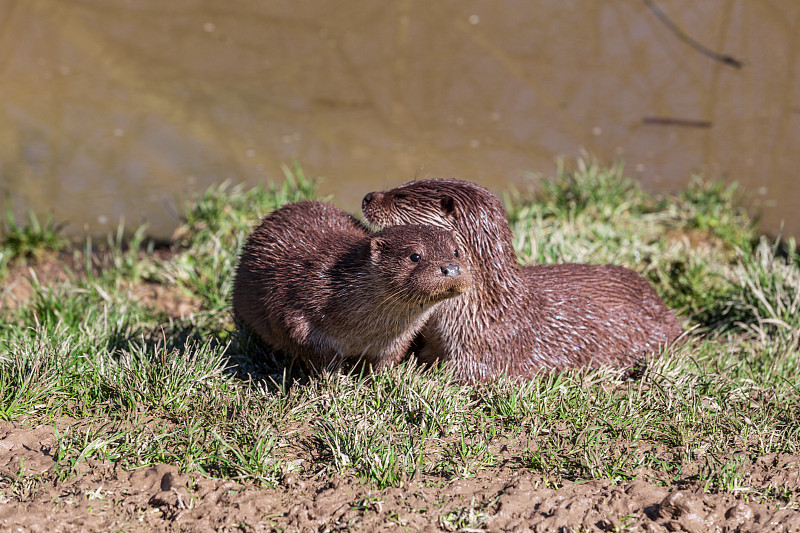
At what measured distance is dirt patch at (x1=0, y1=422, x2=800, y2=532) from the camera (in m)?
3.27

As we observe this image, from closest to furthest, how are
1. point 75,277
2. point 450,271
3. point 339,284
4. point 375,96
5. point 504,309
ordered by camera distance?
1. point 450,271
2. point 339,284
3. point 504,309
4. point 75,277
5. point 375,96

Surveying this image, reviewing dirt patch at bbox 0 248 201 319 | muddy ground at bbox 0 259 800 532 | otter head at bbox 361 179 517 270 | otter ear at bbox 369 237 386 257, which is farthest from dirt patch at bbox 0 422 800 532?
dirt patch at bbox 0 248 201 319

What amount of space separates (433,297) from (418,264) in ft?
0.47

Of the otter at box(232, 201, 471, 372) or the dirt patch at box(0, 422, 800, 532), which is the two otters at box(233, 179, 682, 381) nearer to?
the otter at box(232, 201, 471, 372)

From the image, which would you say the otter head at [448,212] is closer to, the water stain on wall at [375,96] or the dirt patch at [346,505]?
the dirt patch at [346,505]

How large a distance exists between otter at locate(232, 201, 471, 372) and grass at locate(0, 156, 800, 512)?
0.18 metres

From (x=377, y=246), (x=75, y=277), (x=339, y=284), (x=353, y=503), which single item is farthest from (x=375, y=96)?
(x=353, y=503)

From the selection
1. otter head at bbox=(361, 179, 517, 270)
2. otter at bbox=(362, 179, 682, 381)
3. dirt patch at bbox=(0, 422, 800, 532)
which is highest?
otter head at bbox=(361, 179, 517, 270)

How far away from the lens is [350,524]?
3.26m

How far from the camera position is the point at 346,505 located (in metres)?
3.36

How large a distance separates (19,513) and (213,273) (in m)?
2.40

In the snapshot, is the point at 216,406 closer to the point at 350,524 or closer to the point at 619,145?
the point at 350,524

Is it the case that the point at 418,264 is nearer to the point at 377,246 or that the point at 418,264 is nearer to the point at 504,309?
the point at 377,246

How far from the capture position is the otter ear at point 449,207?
13.5ft
